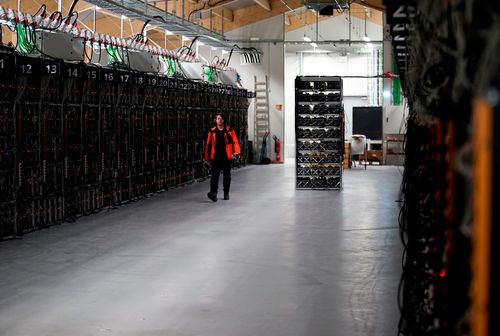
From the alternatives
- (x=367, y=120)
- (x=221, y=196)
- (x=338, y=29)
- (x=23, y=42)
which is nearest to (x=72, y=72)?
(x=23, y=42)

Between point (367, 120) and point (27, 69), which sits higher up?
point (27, 69)

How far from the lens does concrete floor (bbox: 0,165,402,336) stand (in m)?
7.30

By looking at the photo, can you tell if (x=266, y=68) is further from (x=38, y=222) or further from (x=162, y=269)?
(x=162, y=269)

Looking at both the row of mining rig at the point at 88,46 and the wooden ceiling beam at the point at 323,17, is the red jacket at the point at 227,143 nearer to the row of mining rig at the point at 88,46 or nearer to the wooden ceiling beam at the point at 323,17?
the row of mining rig at the point at 88,46

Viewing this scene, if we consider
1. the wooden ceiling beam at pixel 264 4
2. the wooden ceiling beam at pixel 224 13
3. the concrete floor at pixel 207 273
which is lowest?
the concrete floor at pixel 207 273

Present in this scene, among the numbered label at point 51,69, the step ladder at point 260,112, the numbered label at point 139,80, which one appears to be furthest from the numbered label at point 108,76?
the step ladder at point 260,112

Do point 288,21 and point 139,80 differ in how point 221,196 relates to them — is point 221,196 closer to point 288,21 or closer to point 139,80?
point 139,80

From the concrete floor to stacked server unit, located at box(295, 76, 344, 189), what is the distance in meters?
3.96

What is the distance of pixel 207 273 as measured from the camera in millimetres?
9578

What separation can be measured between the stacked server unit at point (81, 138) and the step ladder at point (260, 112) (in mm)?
10136

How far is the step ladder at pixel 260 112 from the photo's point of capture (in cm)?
3180

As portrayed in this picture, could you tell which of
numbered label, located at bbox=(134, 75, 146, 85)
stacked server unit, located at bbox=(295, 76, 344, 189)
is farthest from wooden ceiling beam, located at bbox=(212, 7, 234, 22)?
numbered label, located at bbox=(134, 75, 146, 85)

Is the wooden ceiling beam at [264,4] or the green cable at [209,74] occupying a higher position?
the wooden ceiling beam at [264,4]

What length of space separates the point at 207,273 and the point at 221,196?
921 cm
